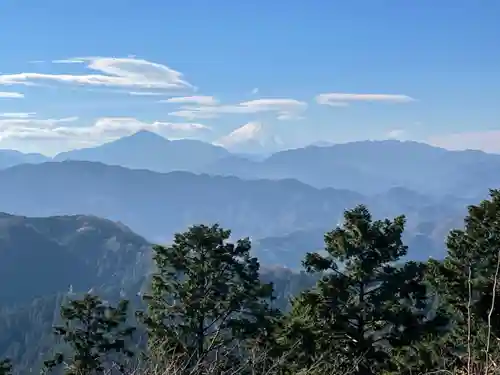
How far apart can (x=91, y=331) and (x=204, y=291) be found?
21.7ft

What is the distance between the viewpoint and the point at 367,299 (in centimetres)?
1858

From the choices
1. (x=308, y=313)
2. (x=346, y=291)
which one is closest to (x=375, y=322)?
(x=346, y=291)

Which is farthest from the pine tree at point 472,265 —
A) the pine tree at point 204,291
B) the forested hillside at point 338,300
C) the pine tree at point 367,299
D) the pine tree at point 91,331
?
the pine tree at point 91,331

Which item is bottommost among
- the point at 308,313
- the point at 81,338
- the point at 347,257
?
the point at 81,338

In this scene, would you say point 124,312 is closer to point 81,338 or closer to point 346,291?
point 81,338

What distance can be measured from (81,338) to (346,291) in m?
12.2

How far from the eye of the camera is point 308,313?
1720 cm

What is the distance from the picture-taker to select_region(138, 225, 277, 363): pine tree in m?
21.5

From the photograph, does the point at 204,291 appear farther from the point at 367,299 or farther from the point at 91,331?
the point at 91,331

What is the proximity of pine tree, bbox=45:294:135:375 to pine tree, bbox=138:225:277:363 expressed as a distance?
285cm

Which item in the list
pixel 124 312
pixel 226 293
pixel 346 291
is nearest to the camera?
pixel 346 291

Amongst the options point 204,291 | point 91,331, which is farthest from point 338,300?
point 91,331

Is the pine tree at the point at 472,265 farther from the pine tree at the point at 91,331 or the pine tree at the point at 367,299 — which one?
the pine tree at the point at 91,331

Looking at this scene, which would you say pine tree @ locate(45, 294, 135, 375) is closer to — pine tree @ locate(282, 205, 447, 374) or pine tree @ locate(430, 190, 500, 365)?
pine tree @ locate(282, 205, 447, 374)
